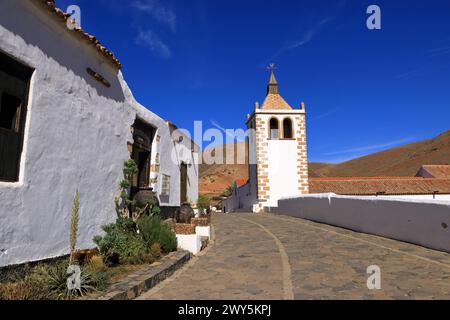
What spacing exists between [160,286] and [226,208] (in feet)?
117

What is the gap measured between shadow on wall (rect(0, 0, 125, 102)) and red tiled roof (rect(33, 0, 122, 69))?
64 mm

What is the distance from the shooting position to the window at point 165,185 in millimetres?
11212

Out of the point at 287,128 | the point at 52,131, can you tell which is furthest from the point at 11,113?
the point at 287,128

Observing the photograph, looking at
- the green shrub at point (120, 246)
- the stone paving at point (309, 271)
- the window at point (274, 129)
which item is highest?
the window at point (274, 129)

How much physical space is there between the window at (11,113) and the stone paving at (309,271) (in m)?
2.69

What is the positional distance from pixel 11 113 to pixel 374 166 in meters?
86.1

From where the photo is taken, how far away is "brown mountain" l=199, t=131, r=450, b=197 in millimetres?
61438

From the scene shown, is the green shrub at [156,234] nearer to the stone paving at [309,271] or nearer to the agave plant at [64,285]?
the stone paving at [309,271]

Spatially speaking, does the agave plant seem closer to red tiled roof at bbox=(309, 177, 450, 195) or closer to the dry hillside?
red tiled roof at bbox=(309, 177, 450, 195)

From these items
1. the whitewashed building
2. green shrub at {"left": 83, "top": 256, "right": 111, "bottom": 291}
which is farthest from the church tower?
green shrub at {"left": 83, "top": 256, "right": 111, "bottom": 291}

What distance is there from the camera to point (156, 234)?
23.9 feet

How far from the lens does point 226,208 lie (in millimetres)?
40719

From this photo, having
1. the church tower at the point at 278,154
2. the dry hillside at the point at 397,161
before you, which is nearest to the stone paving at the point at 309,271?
the church tower at the point at 278,154

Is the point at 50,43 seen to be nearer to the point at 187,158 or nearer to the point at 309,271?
the point at 309,271
